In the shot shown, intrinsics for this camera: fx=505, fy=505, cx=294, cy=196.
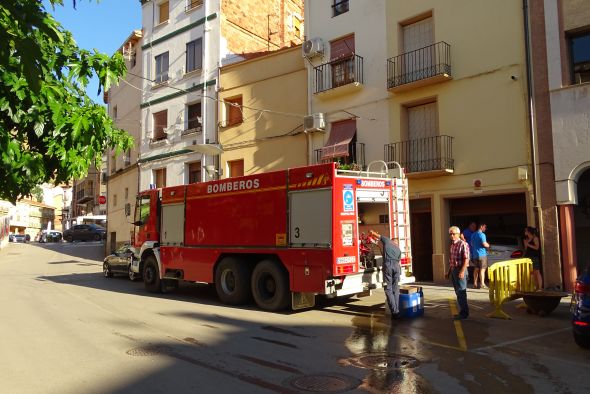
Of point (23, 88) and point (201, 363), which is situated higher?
point (23, 88)

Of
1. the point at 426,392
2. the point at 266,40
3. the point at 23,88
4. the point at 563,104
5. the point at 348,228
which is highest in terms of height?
the point at 266,40

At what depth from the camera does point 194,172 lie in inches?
960

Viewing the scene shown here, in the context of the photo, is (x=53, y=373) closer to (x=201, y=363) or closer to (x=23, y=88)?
(x=201, y=363)

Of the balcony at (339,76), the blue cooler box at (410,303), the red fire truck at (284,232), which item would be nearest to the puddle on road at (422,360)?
the blue cooler box at (410,303)

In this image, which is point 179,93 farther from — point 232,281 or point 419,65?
point 232,281

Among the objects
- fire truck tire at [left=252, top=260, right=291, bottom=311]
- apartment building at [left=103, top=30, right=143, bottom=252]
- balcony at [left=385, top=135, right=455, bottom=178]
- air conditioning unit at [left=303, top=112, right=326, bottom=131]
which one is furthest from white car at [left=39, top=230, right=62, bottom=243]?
fire truck tire at [left=252, top=260, right=291, bottom=311]

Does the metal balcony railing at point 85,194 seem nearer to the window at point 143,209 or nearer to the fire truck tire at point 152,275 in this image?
the window at point 143,209

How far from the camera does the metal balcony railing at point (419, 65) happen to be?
50.9ft

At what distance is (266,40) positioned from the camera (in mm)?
26453

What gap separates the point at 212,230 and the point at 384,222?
4.18 meters

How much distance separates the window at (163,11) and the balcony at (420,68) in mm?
14821

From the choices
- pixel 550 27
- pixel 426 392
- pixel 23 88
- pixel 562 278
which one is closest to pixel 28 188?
pixel 23 88

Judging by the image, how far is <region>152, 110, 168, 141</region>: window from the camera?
26234 millimetres

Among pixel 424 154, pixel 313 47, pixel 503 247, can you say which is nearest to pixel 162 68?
pixel 313 47
